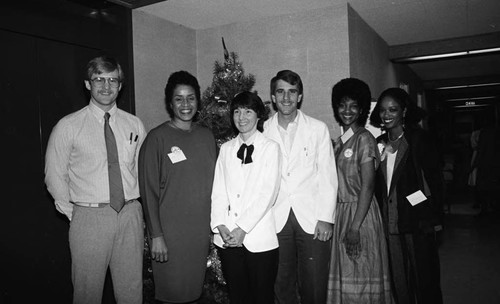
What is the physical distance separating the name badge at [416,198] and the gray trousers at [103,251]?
1.86 meters

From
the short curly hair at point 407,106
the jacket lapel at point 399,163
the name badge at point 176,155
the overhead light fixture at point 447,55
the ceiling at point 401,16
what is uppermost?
the ceiling at point 401,16

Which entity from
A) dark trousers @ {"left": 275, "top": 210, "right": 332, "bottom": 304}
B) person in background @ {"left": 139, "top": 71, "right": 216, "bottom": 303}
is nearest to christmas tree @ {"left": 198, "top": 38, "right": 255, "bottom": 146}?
person in background @ {"left": 139, "top": 71, "right": 216, "bottom": 303}

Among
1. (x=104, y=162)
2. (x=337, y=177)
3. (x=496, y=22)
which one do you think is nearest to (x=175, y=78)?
(x=104, y=162)

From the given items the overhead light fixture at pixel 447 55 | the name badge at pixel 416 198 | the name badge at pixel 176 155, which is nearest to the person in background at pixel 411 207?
the name badge at pixel 416 198

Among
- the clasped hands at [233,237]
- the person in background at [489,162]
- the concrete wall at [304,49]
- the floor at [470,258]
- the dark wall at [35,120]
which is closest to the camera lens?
the clasped hands at [233,237]

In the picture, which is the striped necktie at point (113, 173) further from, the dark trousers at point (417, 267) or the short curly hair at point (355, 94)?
the dark trousers at point (417, 267)

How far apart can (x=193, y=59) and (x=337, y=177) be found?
3101 millimetres

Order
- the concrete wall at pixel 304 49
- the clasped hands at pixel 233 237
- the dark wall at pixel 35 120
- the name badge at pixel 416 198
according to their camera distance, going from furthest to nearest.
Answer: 1. the concrete wall at pixel 304 49
2. the dark wall at pixel 35 120
3. the name badge at pixel 416 198
4. the clasped hands at pixel 233 237

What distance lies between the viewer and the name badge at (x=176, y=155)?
2570 mm

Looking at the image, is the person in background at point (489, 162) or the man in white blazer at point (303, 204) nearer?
the man in white blazer at point (303, 204)

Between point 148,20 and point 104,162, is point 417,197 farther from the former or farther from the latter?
point 148,20

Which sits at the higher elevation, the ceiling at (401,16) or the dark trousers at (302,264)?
the ceiling at (401,16)

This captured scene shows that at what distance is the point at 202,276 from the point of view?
2.70 meters

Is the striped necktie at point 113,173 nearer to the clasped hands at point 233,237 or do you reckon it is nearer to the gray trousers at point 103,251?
the gray trousers at point 103,251
